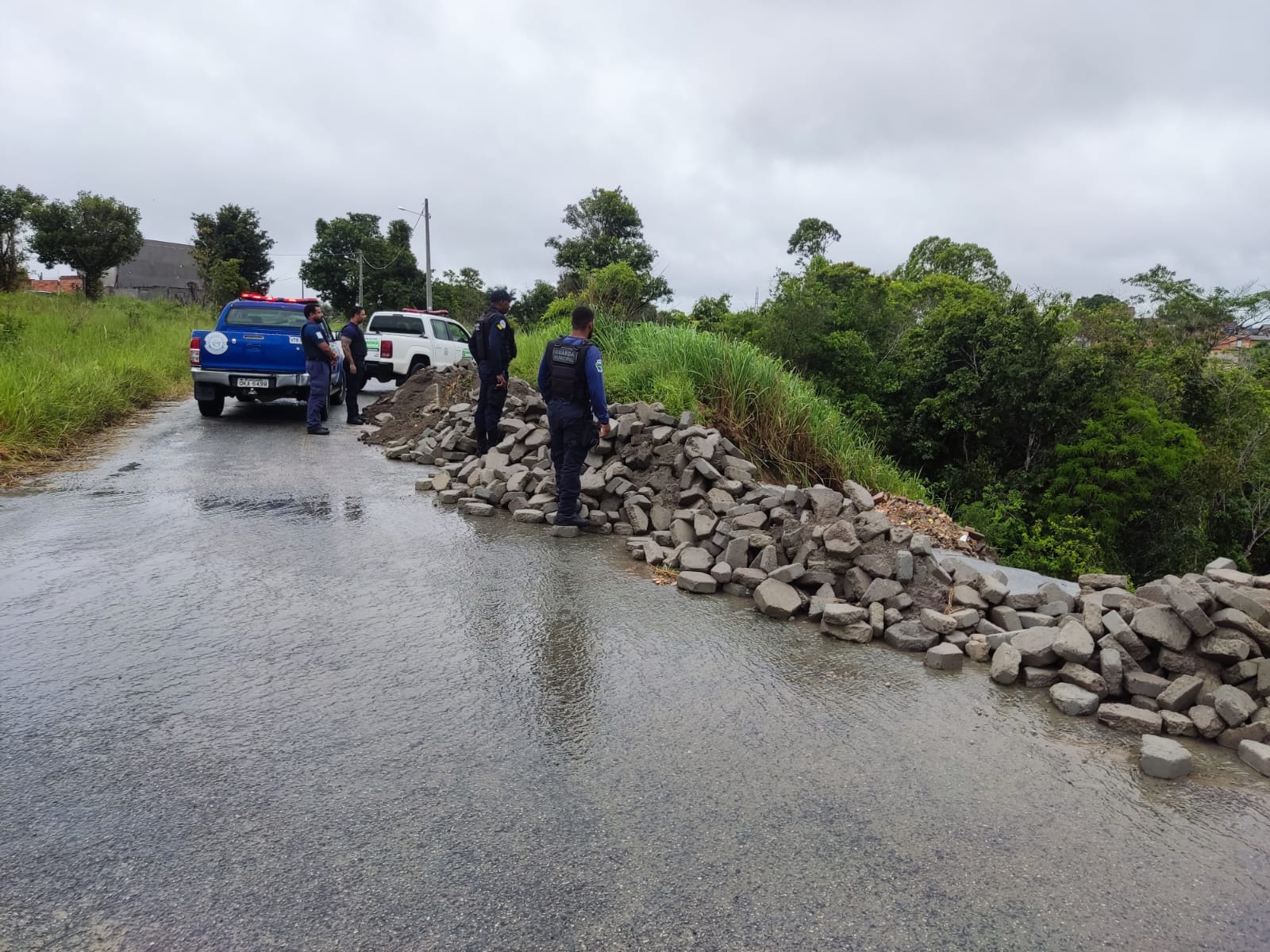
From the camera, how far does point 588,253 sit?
49.6 m

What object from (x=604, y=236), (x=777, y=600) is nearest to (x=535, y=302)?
(x=604, y=236)

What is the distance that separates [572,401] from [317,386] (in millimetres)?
7173

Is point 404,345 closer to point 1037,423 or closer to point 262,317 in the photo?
point 262,317

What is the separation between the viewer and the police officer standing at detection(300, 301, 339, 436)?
12.2 metres

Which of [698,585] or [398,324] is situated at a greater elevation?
[398,324]

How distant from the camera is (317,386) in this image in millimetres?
12852

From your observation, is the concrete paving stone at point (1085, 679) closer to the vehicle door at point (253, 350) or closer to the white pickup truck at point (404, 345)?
the vehicle door at point (253, 350)

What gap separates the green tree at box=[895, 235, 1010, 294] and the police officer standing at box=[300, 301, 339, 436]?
40.1 m

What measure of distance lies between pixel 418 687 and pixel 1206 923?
3.28 metres

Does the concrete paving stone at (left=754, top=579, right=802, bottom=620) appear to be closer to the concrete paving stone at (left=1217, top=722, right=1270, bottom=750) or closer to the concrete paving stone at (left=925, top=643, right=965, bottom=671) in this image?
the concrete paving stone at (left=925, top=643, right=965, bottom=671)

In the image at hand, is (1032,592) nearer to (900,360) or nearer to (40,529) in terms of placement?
(40,529)

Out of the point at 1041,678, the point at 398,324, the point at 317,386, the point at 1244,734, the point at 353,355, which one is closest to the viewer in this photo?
the point at 1244,734

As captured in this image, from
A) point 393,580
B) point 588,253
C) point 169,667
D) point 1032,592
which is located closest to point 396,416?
point 393,580

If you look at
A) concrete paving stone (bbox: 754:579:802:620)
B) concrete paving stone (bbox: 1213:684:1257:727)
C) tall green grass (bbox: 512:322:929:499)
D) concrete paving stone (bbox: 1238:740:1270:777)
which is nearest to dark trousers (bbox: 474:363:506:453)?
tall green grass (bbox: 512:322:929:499)
